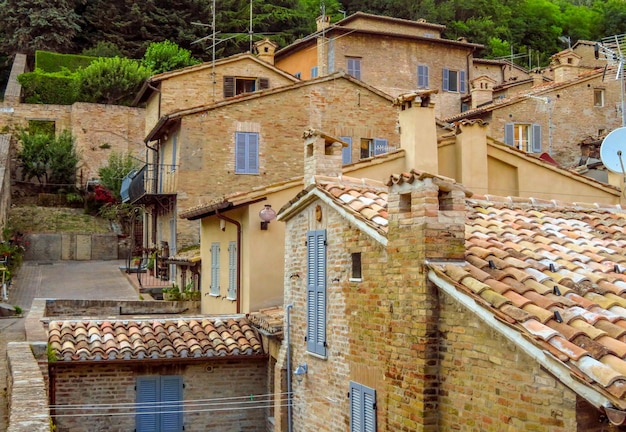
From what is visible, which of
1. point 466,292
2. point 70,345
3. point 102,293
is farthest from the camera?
point 102,293

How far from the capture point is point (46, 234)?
36.8 metres

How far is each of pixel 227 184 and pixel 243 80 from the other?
583 centimetres

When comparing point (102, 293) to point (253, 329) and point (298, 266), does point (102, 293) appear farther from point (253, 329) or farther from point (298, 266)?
point (298, 266)

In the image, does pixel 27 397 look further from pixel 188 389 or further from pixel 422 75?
pixel 422 75

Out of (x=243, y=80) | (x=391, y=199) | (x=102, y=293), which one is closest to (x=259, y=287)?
(x=391, y=199)

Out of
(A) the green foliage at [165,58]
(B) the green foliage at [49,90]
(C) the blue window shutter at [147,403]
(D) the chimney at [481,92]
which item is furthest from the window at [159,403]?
(B) the green foliage at [49,90]

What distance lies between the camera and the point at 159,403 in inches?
534

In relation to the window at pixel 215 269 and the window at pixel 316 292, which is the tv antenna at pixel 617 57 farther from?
the window at pixel 316 292

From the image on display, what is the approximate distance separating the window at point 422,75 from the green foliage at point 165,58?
16079 mm

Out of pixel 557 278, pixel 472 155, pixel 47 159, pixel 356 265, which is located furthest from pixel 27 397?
pixel 47 159

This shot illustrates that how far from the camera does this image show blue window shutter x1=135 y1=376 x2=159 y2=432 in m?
13.6

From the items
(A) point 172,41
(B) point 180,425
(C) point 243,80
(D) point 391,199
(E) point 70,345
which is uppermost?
(A) point 172,41

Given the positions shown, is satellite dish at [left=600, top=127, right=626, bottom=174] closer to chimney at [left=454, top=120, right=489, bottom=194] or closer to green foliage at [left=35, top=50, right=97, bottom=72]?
chimney at [left=454, top=120, right=489, bottom=194]

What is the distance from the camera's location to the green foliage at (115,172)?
40719mm
